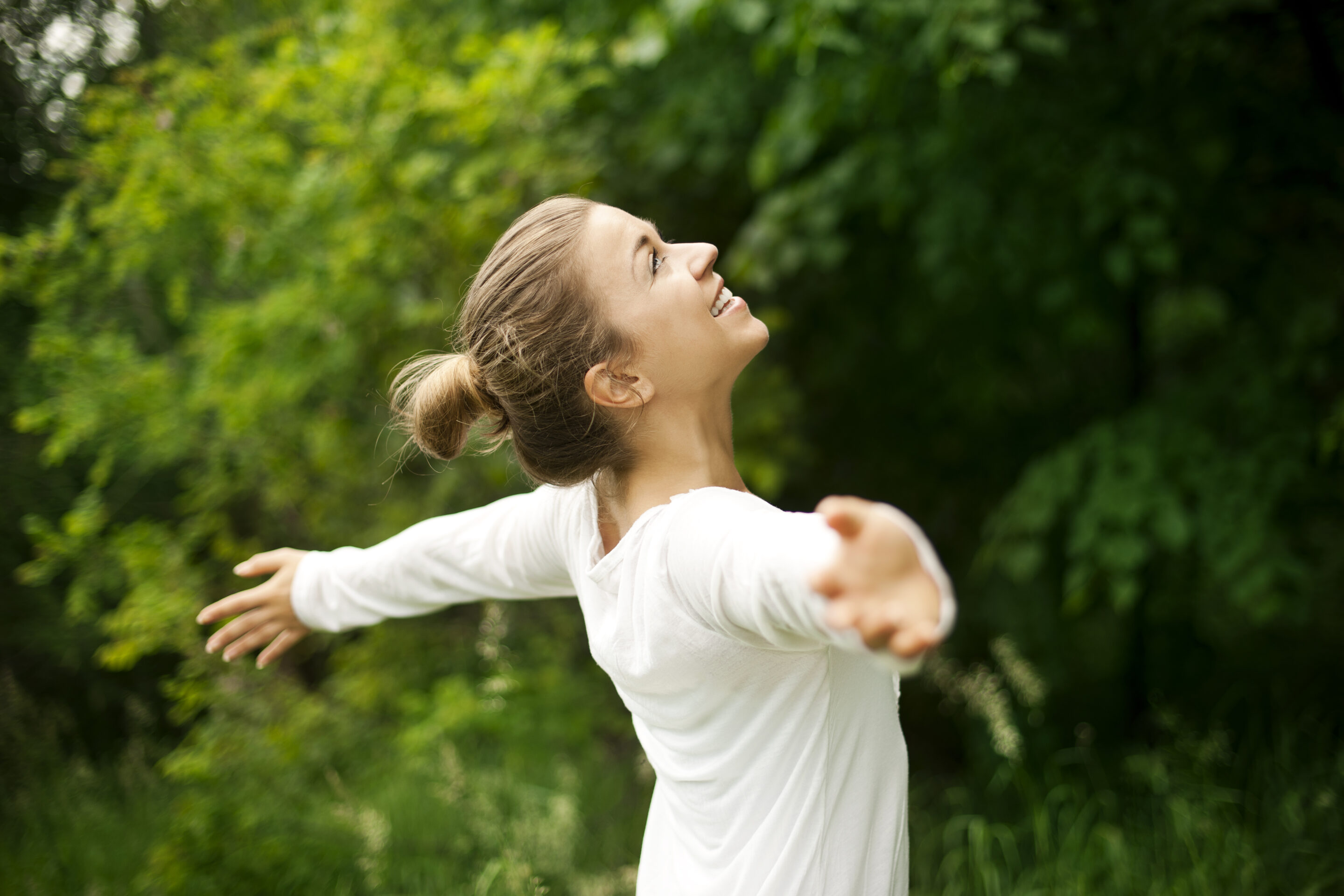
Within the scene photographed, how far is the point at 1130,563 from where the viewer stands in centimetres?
252

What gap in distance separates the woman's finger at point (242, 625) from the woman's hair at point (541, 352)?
58 centimetres

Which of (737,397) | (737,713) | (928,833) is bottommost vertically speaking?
(928,833)

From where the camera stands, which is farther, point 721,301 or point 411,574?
point 411,574

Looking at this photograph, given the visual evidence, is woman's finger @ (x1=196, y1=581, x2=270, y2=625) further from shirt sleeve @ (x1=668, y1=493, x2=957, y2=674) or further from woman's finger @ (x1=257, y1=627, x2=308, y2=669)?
shirt sleeve @ (x1=668, y1=493, x2=957, y2=674)

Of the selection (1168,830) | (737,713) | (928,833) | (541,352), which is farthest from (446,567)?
(928,833)

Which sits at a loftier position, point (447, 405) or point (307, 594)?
point (447, 405)

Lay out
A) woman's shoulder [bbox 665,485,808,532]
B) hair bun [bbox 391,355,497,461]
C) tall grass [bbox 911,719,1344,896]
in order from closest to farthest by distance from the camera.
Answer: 1. woman's shoulder [bbox 665,485,808,532]
2. hair bun [bbox 391,355,497,461]
3. tall grass [bbox 911,719,1344,896]

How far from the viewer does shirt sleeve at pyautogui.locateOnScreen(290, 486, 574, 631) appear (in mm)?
1488

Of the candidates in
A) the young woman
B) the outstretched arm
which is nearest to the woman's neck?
the young woman

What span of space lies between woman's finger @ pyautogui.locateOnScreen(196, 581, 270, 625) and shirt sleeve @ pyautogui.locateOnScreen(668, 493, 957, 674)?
2.94 feet

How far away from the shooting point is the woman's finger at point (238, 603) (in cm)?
152

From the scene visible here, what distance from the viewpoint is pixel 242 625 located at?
62.4 inches

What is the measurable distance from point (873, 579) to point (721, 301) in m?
0.61

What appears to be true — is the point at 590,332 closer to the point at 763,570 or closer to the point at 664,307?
the point at 664,307
